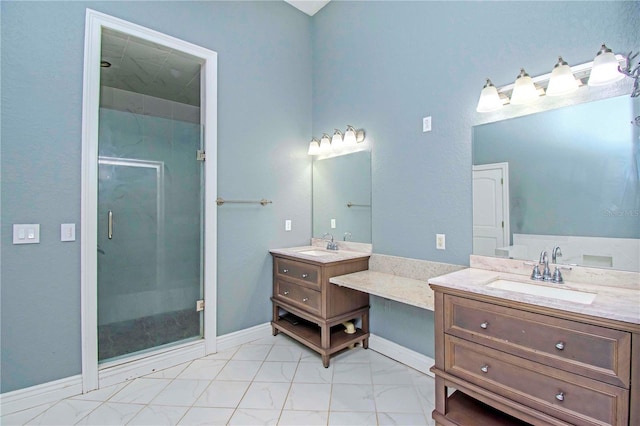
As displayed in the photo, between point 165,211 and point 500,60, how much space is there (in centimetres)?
274

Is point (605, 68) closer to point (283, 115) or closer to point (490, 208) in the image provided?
point (490, 208)

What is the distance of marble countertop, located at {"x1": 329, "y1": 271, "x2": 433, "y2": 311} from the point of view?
5.94ft

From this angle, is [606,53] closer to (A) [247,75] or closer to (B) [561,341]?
(B) [561,341]

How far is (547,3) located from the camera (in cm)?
165

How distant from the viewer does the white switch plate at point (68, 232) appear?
1891mm

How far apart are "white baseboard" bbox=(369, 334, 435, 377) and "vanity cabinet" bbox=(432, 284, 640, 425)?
0.55 meters

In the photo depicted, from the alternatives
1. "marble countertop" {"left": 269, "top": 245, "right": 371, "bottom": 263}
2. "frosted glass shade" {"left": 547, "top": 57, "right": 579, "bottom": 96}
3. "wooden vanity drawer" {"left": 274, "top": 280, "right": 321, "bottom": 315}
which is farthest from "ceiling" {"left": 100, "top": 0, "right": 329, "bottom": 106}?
"frosted glass shade" {"left": 547, "top": 57, "right": 579, "bottom": 96}

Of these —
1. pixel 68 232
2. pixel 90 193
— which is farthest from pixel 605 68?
pixel 68 232

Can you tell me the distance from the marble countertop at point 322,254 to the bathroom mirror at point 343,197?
0.14 metres

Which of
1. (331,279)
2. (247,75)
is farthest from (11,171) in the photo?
(331,279)

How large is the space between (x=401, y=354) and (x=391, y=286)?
2.12 feet

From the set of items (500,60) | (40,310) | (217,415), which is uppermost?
(500,60)

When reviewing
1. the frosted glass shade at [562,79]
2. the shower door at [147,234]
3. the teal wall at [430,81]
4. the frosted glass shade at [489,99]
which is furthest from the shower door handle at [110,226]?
the frosted glass shade at [562,79]

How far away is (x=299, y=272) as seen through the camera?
8.45 ft
